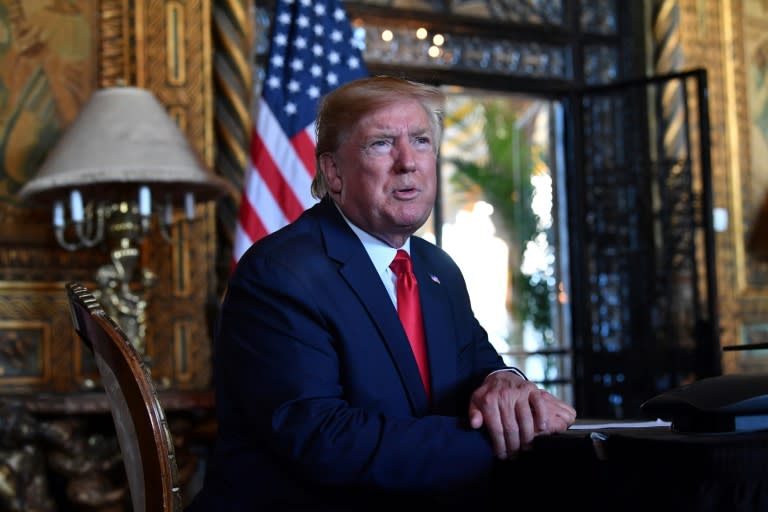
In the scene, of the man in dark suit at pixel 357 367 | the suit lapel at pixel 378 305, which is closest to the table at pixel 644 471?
the man in dark suit at pixel 357 367

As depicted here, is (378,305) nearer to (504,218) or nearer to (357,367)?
(357,367)

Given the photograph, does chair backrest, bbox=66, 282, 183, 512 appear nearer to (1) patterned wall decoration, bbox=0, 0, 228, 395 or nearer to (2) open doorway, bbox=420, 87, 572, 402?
(1) patterned wall decoration, bbox=0, 0, 228, 395

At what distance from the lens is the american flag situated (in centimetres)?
439

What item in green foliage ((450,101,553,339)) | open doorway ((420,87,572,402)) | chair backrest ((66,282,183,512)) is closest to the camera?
chair backrest ((66,282,183,512))

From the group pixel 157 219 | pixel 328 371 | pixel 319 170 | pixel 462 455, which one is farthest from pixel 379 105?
pixel 157 219

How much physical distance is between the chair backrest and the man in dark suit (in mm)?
116

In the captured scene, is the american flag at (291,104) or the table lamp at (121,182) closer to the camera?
the table lamp at (121,182)

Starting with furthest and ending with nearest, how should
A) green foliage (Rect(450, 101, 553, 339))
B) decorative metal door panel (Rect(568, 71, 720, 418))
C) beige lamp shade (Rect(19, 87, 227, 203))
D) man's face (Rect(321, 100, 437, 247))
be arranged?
green foliage (Rect(450, 101, 553, 339)), decorative metal door panel (Rect(568, 71, 720, 418)), beige lamp shade (Rect(19, 87, 227, 203)), man's face (Rect(321, 100, 437, 247))

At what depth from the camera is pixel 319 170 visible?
203 centimetres

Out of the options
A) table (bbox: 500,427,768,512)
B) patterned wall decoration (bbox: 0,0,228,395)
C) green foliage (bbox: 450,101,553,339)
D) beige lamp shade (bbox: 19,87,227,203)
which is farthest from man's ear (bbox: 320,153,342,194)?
green foliage (bbox: 450,101,553,339)

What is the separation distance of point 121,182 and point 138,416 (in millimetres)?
2603

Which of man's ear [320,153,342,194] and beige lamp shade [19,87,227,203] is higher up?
beige lamp shade [19,87,227,203]

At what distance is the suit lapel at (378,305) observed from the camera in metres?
1.79

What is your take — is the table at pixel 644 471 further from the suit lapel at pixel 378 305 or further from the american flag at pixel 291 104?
the american flag at pixel 291 104
